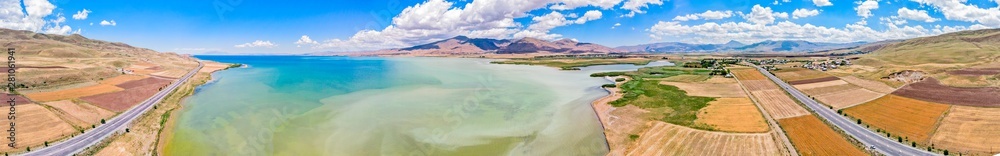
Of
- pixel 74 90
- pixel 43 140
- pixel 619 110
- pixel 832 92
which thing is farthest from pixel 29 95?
pixel 832 92

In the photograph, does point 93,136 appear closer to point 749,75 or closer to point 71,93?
point 71,93

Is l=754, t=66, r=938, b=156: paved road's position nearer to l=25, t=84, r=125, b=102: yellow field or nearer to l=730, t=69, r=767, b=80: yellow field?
l=730, t=69, r=767, b=80: yellow field

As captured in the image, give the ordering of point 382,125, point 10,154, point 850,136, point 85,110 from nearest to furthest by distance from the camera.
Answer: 1. point 10,154
2. point 850,136
3. point 382,125
4. point 85,110

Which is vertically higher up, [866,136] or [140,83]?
[140,83]

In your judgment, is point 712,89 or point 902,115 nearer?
point 902,115

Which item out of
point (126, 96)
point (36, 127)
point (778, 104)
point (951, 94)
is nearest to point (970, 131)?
point (778, 104)

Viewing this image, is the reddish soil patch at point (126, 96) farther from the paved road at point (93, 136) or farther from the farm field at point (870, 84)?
the farm field at point (870, 84)

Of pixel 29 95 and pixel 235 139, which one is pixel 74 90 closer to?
pixel 29 95
